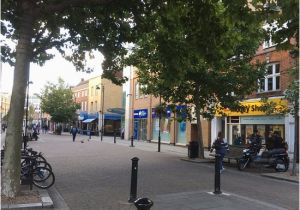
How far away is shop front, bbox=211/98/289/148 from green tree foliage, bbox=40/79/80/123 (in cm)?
3931

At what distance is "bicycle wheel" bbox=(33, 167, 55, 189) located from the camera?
12.2 metres

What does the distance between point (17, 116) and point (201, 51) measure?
5413mm

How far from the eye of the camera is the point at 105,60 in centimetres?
1712

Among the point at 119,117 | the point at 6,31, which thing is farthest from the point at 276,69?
the point at 119,117

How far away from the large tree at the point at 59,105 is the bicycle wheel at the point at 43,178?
2193 inches

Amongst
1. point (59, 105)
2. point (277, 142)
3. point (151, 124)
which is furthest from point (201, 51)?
point (59, 105)

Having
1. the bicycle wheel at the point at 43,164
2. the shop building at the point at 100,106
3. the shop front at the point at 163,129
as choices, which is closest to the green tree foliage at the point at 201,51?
the bicycle wheel at the point at 43,164

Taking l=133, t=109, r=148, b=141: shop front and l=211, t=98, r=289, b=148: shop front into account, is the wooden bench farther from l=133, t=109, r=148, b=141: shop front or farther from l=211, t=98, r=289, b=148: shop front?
l=133, t=109, r=148, b=141: shop front

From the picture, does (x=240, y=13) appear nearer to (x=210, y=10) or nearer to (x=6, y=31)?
(x=210, y=10)

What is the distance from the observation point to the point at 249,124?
28.8 m

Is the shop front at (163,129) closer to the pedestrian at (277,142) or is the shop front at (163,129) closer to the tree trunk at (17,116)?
the pedestrian at (277,142)

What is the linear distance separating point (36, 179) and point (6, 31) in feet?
18.3

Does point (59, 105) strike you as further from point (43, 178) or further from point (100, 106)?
point (43, 178)

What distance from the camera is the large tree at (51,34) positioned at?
1056 centimetres
